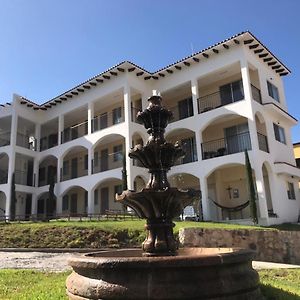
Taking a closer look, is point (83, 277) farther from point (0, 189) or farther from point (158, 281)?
point (0, 189)

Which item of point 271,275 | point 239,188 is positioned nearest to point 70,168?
point 239,188

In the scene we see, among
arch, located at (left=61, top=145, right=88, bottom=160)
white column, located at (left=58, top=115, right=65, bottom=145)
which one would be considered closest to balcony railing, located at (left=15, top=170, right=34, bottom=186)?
arch, located at (left=61, top=145, right=88, bottom=160)

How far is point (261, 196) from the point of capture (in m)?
19.5

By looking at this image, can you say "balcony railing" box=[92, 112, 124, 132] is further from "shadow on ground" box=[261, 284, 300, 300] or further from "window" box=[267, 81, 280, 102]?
"shadow on ground" box=[261, 284, 300, 300]

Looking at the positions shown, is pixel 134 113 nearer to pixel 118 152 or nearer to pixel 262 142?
pixel 118 152

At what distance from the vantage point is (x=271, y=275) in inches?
375

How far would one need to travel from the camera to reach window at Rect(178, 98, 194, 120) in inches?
1010

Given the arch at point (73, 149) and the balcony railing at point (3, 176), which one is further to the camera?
the balcony railing at point (3, 176)

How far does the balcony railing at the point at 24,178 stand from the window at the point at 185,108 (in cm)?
1451

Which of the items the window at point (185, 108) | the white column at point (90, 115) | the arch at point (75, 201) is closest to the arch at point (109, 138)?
the white column at point (90, 115)

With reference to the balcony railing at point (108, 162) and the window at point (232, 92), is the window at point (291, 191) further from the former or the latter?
the balcony railing at point (108, 162)

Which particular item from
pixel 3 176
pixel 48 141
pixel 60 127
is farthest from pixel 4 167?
pixel 60 127

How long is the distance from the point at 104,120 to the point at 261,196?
1474 cm

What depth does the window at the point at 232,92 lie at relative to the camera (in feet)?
75.9
